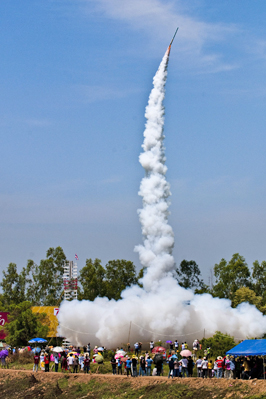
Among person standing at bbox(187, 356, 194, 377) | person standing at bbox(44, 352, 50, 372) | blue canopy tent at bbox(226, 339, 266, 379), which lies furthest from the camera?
person standing at bbox(44, 352, 50, 372)

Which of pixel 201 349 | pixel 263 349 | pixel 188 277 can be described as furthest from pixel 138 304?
pixel 188 277

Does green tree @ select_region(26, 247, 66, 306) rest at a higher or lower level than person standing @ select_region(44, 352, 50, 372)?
higher

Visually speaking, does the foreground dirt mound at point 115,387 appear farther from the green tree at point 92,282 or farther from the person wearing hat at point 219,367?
the green tree at point 92,282

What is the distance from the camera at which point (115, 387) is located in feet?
124

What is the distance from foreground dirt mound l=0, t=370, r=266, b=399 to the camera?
32.3 metres

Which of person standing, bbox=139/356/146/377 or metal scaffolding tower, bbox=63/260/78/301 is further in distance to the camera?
metal scaffolding tower, bbox=63/260/78/301

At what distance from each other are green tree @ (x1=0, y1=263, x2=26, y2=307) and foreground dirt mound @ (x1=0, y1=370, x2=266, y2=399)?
158 feet

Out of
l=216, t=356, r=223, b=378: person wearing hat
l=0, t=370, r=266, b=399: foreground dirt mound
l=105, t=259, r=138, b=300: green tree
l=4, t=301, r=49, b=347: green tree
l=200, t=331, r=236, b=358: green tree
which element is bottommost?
l=0, t=370, r=266, b=399: foreground dirt mound

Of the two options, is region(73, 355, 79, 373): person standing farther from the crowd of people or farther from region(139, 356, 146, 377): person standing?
region(139, 356, 146, 377): person standing

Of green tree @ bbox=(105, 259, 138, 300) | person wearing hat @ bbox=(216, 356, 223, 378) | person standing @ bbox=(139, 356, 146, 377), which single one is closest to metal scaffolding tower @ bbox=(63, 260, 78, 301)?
green tree @ bbox=(105, 259, 138, 300)

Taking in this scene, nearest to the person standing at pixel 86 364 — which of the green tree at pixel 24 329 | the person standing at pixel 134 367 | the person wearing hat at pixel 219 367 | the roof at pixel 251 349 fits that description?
the person standing at pixel 134 367

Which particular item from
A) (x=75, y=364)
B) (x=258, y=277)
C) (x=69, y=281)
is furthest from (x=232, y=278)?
(x=75, y=364)

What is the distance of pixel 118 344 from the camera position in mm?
58531

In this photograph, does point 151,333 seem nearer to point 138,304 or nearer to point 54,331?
point 138,304
